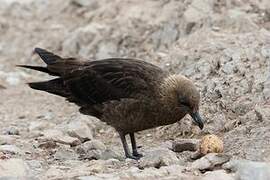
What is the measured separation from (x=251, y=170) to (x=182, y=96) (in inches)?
51.6

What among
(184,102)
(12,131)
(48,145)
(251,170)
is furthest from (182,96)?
(12,131)

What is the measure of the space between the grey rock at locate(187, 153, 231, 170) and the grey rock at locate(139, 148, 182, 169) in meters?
0.20

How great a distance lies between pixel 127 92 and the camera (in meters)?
7.14

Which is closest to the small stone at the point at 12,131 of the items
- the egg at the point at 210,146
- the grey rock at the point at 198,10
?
the egg at the point at 210,146

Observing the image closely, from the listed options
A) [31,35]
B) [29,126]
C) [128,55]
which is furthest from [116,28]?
[29,126]

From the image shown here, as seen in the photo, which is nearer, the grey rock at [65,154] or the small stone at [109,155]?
the small stone at [109,155]

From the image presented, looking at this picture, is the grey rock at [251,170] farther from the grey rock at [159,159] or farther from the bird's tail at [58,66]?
the bird's tail at [58,66]

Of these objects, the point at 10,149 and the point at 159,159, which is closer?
the point at 159,159

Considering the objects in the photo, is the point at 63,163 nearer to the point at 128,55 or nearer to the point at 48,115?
the point at 48,115

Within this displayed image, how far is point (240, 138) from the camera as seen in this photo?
7.00 m

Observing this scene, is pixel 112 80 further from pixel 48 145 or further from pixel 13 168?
pixel 13 168

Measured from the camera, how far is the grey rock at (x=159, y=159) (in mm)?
6391

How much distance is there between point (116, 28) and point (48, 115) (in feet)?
7.93

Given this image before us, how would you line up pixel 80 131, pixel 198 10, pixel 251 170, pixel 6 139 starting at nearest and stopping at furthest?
pixel 251 170 → pixel 6 139 → pixel 80 131 → pixel 198 10
